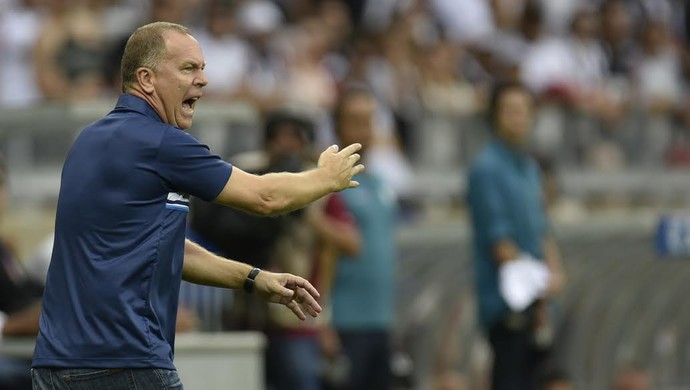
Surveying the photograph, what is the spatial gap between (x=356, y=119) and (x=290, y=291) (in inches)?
169

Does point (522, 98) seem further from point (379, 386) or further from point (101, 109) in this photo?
point (101, 109)

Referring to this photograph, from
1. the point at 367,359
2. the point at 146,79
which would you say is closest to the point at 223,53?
the point at 367,359

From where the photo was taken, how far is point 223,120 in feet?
38.2

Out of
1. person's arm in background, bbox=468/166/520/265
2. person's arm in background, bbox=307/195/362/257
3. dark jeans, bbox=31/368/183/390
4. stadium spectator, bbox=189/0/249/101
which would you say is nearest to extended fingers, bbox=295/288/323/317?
dark jeans, bbox=31/368/183/390

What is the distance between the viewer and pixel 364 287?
10.3 m

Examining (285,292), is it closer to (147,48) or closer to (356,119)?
(147,48)

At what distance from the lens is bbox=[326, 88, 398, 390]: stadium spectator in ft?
33.7

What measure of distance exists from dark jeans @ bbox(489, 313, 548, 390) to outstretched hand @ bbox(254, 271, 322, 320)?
3.97 meters

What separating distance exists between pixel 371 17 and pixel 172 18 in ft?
12.2

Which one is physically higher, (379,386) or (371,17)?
(371,17)

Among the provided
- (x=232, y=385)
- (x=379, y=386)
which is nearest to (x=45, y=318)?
(x=232, y=385)

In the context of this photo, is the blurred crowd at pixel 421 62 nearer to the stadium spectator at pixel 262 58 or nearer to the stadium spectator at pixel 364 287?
the stadium spectator at pixel 262 58

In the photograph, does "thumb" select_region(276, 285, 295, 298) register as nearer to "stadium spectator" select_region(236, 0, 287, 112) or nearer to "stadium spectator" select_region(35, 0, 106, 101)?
"stadium spectator" select_region(35, 0, 106, 101)

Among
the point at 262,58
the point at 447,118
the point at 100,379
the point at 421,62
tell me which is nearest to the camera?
the point at 100,379
